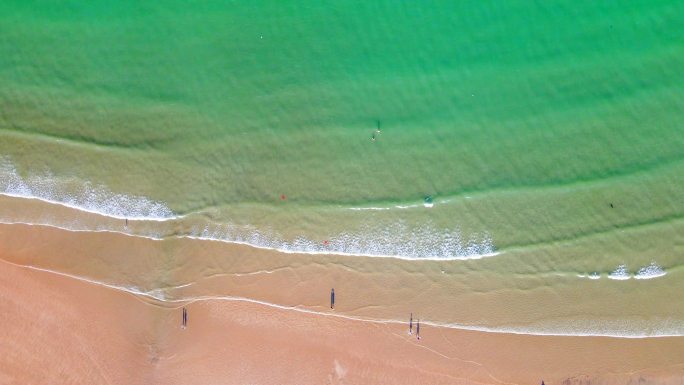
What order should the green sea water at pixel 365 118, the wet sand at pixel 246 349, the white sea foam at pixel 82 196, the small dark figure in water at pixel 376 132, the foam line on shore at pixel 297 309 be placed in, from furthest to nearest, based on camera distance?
the small dark figure in water at pixel 376 132 < the green sea water at pixel 365 118 < the white sea foam at pixel 82 196 < the foam line on shore at pixel 297 309 < the wet sand at pixel 246 349

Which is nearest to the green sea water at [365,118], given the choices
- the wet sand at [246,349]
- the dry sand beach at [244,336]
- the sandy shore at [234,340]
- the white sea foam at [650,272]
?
the white sea foam at [650,272]

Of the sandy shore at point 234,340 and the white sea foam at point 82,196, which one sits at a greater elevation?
the white sea foam at point 82,196

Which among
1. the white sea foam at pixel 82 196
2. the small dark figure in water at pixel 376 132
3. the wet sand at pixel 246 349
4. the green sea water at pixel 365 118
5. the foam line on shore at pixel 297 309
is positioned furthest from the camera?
the small dark figure in water at pixel 376 132

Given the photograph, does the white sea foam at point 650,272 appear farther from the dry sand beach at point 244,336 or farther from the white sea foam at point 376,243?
the white sea foam at point 376,243

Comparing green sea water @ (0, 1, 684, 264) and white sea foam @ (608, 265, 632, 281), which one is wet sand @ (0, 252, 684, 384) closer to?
white sea foam @ (608, 265, 632, 281)

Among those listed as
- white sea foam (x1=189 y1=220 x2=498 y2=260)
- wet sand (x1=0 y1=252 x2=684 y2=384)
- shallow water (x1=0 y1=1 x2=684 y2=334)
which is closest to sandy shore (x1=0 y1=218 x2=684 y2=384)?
wet sand (x1=0 y1=252 x2=684 y2=384)

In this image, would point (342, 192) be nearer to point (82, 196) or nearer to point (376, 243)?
point (376, 243)
